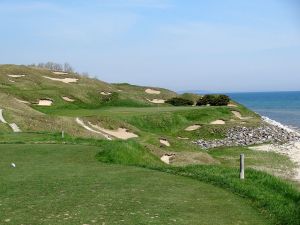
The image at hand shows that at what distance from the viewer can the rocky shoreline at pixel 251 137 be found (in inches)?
1786

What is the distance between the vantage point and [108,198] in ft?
37.4

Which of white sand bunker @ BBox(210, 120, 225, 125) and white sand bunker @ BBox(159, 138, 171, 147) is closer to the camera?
white sand bunker @ BBox(159, 138, 171, 147)

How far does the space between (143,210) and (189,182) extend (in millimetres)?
3902

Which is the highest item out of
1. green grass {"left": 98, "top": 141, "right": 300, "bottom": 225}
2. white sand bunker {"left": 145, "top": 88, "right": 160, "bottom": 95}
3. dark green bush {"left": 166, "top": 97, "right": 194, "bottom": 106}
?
green grass {"left": 98, "top": 141, "right": 300, "bottom": 225}

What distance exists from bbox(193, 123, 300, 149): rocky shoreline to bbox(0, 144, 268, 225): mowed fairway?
28.7 m

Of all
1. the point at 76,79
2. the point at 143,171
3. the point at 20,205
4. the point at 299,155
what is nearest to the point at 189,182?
the point at 143,171

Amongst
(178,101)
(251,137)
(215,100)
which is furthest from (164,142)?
(215,100)

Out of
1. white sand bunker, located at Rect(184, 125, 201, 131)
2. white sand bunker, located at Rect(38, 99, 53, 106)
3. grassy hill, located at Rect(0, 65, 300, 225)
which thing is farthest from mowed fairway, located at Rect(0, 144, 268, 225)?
white sand bunker, located at Rect(38, 99, 53, 106)

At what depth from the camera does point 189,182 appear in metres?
13.9

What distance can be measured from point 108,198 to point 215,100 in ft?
211

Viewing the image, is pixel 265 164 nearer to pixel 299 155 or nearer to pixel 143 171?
pixel 299 155

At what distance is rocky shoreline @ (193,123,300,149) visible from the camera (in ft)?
149

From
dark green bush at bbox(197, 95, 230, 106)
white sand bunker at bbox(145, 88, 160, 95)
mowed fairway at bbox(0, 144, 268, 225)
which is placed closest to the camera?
mowed fairway at bbox(0, 144, 268, 225)

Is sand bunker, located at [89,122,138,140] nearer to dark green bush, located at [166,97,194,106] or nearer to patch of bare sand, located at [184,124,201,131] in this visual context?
patch of bare sand, located at [184,124,201,131]
